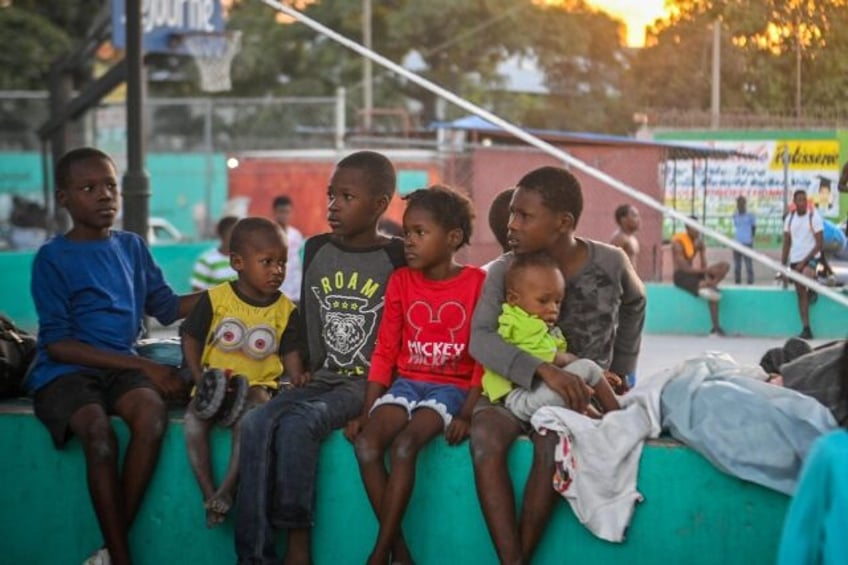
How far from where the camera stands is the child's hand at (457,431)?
4633 mm

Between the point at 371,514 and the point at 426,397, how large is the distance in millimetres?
479

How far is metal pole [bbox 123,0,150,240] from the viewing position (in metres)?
8.62

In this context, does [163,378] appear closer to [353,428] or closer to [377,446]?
[353,428]

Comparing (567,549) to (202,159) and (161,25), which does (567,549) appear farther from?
(202,159)

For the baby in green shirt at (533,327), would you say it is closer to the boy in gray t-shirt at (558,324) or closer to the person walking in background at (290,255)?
the boy in gray t-shirt at (558,324)

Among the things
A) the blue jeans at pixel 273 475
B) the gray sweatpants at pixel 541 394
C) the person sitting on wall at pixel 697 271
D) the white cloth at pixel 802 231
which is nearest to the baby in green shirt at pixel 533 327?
the gray sweatpants at pixel 541 394

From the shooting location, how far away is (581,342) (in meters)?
4.95

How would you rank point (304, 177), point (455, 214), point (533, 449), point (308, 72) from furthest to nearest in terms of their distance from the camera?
point (308, 72)
point (304, 177)
point (455, 214)
point (533, 449)

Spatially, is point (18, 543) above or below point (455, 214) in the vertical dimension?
below

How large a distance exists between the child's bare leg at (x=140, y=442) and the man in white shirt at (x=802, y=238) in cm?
751

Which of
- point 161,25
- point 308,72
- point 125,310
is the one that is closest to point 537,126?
point 308,72

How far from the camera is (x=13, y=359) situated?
18.4ft

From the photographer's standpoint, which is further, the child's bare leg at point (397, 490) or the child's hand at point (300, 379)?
the child's hand at point (300, 379)

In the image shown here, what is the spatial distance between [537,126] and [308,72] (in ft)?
24.1
